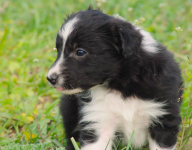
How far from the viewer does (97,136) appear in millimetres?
3197

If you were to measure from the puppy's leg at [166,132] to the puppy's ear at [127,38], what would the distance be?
76 centimetres

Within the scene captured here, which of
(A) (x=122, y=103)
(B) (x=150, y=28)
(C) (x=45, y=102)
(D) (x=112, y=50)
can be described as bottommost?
(C) (x=45, y=102)

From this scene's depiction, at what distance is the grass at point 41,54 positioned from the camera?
384 centimetres

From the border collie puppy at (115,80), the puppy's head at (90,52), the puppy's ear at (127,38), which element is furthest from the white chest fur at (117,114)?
the puppy's ear at (127,38)

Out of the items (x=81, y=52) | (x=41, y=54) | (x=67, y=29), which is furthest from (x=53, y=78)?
(x=41, y=54)

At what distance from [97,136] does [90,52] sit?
2.91ft

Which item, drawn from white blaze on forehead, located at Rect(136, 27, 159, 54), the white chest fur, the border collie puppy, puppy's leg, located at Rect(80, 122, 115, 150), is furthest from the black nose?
white blaze on forehead, located at Rect(136, 27, 159, 54)

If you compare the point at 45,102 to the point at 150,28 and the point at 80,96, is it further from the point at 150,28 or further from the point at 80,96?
the point at 150,28

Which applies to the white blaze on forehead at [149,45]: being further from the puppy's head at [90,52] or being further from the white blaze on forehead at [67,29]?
the white blaze on forehead at [67,29]

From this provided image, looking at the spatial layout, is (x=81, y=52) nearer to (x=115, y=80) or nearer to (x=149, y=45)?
(x=115, y=80)

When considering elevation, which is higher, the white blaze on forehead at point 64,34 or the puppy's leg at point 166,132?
the white blaze on forehead at point 64,34

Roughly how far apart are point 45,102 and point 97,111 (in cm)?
179

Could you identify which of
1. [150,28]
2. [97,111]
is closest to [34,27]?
[150,28]

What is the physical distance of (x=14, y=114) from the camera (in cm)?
420
